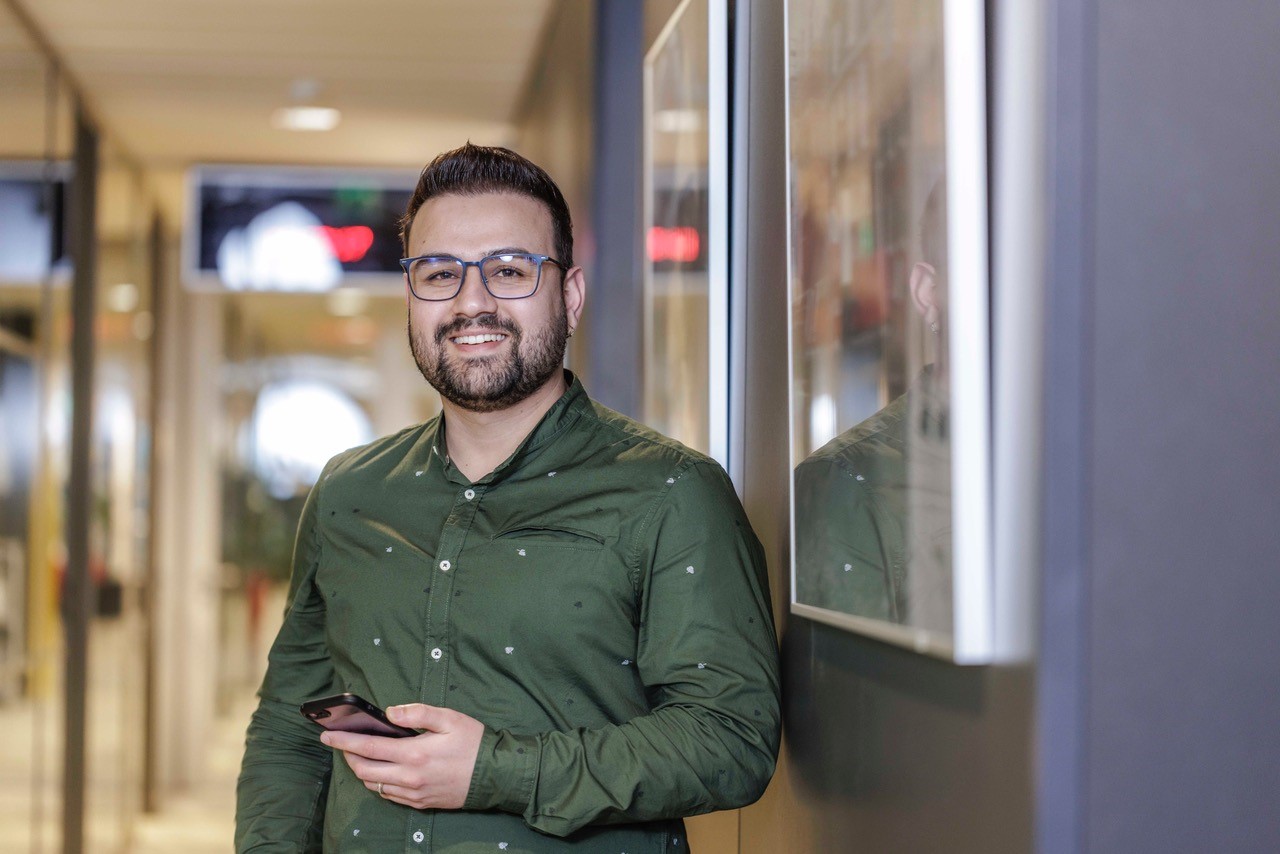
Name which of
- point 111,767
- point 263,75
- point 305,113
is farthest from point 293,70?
point 111,767

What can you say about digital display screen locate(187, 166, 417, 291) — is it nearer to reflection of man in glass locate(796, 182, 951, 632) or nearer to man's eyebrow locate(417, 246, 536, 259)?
man's eyebrow locate(417, 246, 536, 259)

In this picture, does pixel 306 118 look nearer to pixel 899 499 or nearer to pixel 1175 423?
pixel 899 499


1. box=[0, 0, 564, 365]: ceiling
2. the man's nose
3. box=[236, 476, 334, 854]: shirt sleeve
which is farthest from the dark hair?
box=[0, 0, 564, 365]: ceiling

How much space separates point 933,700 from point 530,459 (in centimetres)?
68

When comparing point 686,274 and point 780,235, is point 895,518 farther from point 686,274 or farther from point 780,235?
point 686,274

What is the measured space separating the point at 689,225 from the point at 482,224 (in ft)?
1.95

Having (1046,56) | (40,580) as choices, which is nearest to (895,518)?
(1046,56)

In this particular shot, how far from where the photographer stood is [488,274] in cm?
170

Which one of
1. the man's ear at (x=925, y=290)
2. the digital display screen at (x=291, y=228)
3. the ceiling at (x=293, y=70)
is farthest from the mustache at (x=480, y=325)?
the digital display screen at (x=291, y=228)

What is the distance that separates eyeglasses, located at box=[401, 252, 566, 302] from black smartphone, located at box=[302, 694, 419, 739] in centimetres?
52

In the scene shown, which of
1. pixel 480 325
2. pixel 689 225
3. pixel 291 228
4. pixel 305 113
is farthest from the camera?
pixel 291 228

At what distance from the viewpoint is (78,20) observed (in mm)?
4223

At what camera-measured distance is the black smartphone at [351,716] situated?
143cm

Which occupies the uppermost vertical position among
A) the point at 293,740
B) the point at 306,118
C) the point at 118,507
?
the point at 306,118
